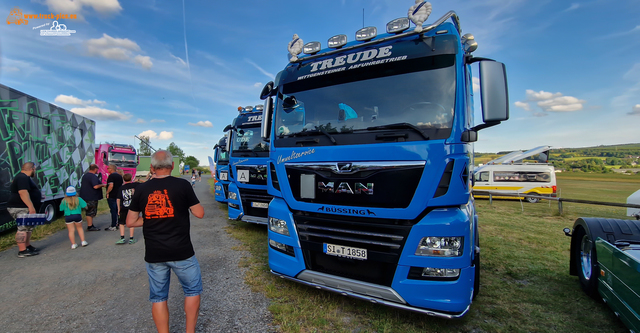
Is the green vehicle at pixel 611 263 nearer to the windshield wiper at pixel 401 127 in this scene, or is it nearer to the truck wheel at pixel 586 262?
the truck wheel at pixel 586 262

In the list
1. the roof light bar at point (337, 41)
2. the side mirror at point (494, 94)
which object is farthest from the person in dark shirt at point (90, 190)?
the side mirror at point (494, 94)

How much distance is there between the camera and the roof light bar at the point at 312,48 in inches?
148

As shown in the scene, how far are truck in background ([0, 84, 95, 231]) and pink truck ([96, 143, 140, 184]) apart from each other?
40.7 ft

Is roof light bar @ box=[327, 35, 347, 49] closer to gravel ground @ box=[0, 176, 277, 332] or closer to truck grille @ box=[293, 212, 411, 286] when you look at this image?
truck grille @ box=[293, 212, 411, 286]

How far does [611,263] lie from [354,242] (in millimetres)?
2679

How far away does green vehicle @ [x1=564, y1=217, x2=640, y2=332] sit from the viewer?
98.4 inches

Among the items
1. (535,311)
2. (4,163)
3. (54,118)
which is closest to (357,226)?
(535,311)

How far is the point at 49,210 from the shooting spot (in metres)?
8.25

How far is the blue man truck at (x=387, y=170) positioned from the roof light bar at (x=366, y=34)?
12 mm

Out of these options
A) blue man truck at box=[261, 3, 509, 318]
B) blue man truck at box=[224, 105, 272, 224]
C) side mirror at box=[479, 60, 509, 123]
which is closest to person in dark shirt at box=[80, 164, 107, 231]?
blue man truck at box=[224, 105, 272, 224]

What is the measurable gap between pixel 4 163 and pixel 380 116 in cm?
813

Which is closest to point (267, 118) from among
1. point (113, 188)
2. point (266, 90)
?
point (266, 90)

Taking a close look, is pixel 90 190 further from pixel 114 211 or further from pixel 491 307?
pixel 491 307

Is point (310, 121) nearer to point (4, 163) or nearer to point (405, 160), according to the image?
point (405, 160)
